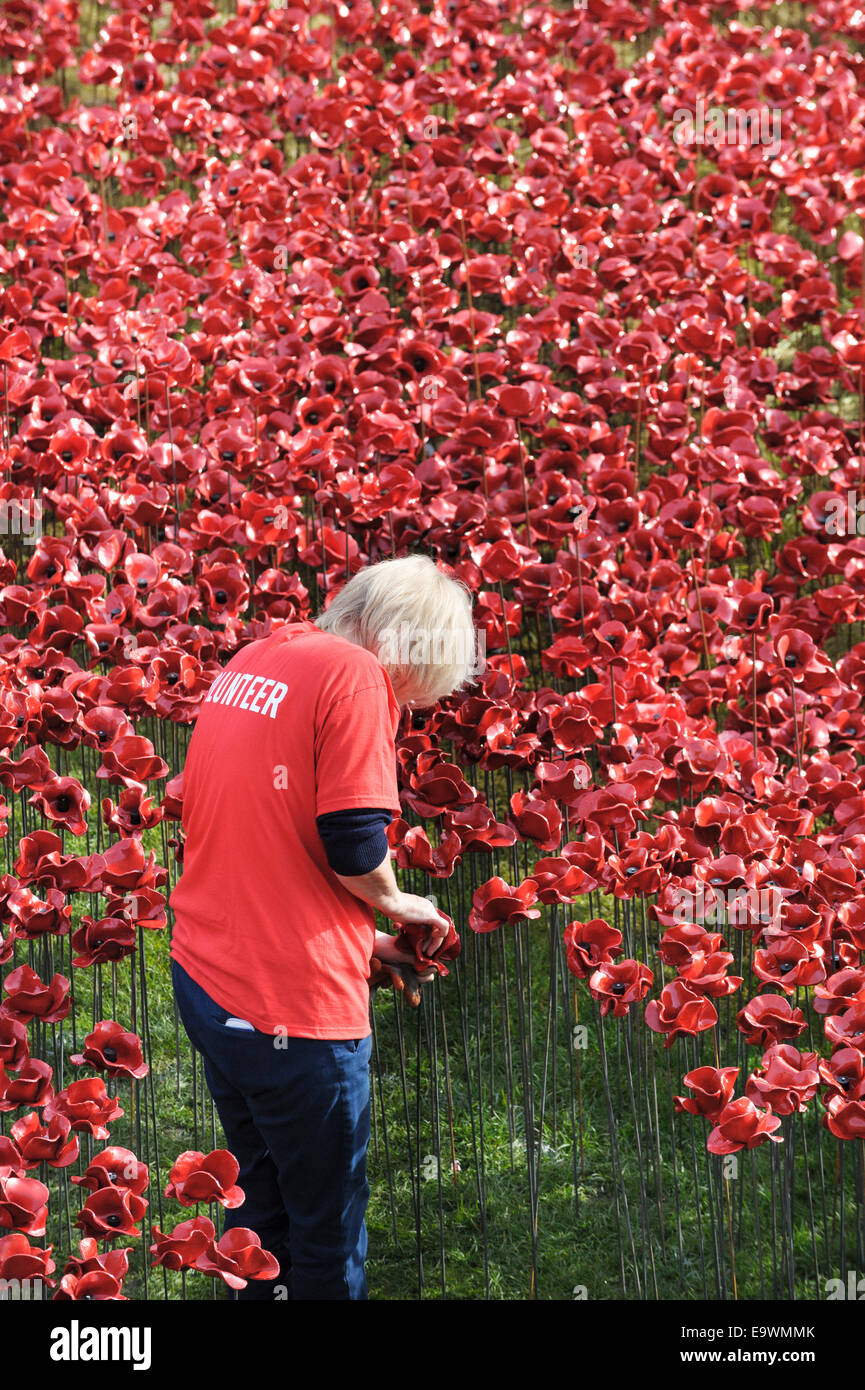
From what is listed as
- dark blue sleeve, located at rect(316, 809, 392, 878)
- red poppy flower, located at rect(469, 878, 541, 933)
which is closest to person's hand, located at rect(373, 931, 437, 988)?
red poppy flower, located at rect(469, 878, 541, 933)

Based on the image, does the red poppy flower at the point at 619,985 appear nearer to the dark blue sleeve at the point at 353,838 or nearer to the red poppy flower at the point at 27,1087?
the dark blue sleeve at the point at 353,838

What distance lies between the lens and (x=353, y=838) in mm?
2322

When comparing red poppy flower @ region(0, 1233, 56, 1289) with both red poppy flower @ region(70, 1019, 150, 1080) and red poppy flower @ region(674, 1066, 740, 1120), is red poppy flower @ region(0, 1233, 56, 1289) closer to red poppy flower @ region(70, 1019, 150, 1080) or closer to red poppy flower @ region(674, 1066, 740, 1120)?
red poppy flower @ region(70, 1019, 150, 1080)

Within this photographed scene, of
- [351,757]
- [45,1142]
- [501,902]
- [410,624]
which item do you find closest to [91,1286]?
[45,1142]

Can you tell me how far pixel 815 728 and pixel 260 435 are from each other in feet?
5.88

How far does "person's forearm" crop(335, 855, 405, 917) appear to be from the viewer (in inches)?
93.9

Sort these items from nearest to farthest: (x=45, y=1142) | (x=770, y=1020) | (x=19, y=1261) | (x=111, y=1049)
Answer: (x=19, y=1261) < (x=45, y=1142) < (x=770, y=1020) < (x=111, y=1049)

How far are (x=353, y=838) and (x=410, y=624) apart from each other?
39 cm

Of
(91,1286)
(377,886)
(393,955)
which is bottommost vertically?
(91,1286)

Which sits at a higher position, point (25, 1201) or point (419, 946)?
point (419, 946)

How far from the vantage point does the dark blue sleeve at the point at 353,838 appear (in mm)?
2316

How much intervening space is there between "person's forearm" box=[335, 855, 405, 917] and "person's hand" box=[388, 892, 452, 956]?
3 cm

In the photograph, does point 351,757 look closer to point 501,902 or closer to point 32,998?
point 501,902

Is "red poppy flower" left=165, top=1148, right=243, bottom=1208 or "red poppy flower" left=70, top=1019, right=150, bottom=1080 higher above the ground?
"red poppy flower" left=70, top=1019, right=150, bottom=1080
